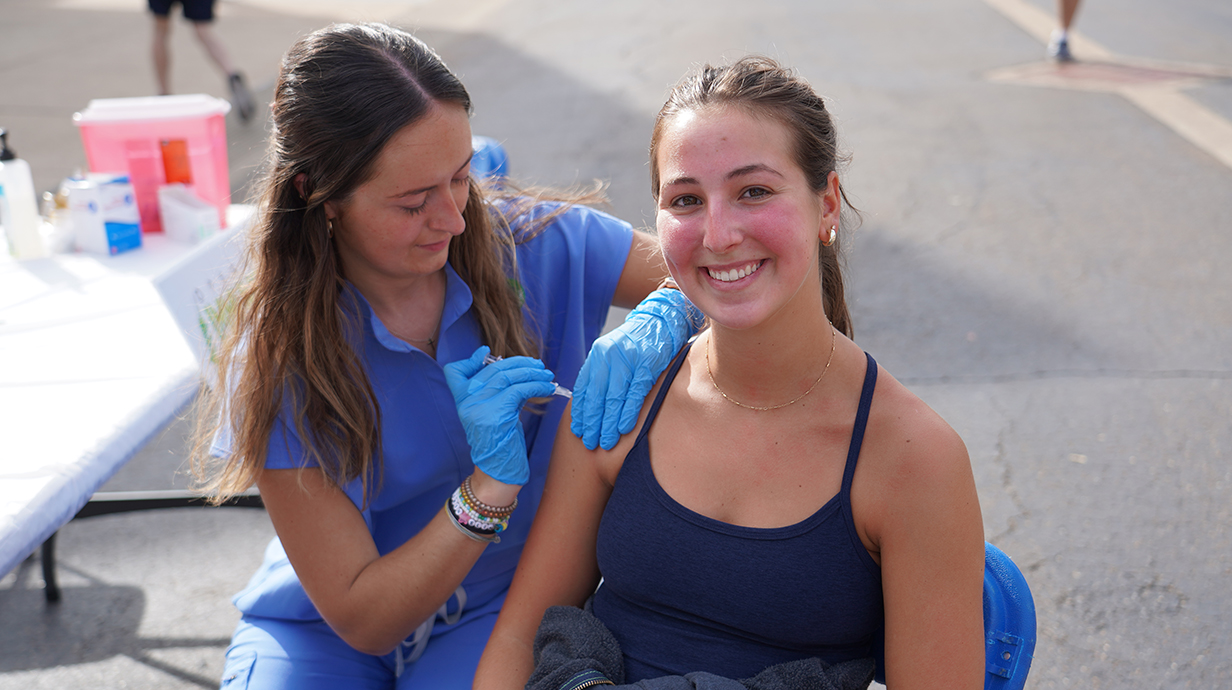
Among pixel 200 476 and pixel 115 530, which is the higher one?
pixel 200 476

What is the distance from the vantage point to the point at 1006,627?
1.48m

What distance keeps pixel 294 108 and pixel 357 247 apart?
27 cm

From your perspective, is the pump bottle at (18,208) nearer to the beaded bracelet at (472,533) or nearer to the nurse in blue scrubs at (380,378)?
the nurse in blue scrubs at (380,378)

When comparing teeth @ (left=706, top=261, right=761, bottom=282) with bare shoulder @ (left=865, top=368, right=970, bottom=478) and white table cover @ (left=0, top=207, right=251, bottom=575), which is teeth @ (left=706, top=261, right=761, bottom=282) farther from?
white table cover @ (left=0, top=207, right=251, bottom=575)

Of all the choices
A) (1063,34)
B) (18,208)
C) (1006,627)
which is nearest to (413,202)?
(1006,627)

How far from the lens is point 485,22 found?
36.8 feet

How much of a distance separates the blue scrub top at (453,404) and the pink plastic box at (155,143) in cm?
142

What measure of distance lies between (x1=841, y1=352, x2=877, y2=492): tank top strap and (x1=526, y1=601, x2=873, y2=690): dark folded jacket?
27 cm

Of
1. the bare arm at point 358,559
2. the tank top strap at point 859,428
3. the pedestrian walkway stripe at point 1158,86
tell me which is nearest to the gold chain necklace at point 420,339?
the bare arm at point 358,559

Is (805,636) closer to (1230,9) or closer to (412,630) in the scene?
(412,630)

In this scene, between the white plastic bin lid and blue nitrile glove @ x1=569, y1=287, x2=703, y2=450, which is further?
the white plastic bin lid

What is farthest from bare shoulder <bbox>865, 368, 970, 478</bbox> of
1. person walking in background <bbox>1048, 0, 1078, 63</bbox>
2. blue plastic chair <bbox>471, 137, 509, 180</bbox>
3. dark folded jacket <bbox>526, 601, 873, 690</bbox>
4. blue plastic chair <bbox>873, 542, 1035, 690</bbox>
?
person walking in background <bbox>1048, 0, 1078, 63</bbox>

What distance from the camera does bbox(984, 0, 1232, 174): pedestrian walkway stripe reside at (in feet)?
20.5

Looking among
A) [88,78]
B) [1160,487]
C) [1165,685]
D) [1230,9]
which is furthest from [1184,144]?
[88,78]
